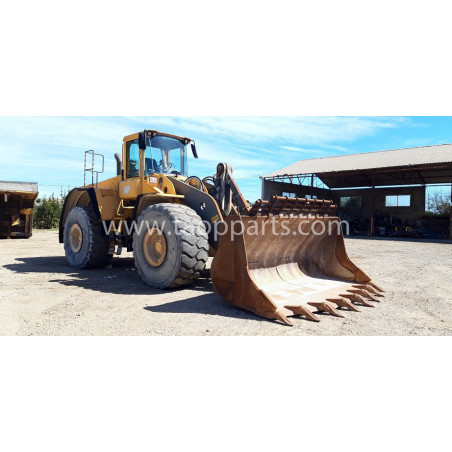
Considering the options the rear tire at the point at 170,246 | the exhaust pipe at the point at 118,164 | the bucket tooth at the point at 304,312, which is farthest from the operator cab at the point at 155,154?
the bucket tooth at the point at 304,312

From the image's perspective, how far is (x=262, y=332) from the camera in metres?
3.93

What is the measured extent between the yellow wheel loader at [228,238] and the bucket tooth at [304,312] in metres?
0.01

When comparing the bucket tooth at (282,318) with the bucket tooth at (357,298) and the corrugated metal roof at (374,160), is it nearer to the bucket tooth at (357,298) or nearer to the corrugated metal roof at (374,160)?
the bucket tooth at (357,298)

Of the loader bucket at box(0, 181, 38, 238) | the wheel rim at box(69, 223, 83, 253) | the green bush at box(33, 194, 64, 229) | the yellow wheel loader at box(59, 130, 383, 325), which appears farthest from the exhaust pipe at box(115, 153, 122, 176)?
the green bush at box(33, 194, 64, 229)

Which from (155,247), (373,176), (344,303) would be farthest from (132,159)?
(373,176)

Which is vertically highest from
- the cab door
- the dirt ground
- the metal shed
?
the metal shed

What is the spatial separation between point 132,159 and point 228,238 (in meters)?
3.46

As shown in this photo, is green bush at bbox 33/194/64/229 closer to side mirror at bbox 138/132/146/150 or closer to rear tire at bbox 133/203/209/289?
side mirror at bbox 138/132/146/150

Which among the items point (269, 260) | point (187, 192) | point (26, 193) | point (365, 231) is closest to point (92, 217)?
point (187, 192)

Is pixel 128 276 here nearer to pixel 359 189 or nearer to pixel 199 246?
pixel 199 246

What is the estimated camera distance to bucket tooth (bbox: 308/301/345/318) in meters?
4.50

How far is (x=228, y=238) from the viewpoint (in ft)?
15.5

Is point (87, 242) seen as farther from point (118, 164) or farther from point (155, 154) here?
point (155, 154)

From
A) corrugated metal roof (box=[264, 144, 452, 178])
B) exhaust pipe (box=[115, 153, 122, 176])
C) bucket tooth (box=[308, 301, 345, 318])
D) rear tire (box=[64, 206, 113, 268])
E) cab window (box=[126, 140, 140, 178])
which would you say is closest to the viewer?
bucket tooth (box=[308, 301, 345, 318])
